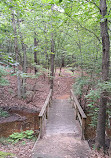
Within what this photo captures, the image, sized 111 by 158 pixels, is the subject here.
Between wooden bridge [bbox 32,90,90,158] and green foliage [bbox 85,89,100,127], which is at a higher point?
→ green foliage [bbox 85,89,100,127]

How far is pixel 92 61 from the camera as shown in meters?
6.89

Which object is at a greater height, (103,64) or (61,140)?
(103,64)

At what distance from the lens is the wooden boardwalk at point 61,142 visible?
3442mm

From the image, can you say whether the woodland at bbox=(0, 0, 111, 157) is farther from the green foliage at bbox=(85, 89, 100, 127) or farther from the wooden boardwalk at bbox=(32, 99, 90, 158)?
the wooden boardwalk at bbox=(32, 99, 90, 158)

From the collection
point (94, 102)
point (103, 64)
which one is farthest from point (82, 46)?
point (103, 64)

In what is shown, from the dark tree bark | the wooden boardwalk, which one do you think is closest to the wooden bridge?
the wooden boardwalk

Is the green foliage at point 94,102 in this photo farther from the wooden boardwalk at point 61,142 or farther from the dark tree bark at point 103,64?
the wooden boardwalk at point 61,142

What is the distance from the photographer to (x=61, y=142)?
4.07 meters

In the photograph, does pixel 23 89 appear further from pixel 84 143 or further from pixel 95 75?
pixel 84 143

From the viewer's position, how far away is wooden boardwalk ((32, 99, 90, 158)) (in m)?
3.44

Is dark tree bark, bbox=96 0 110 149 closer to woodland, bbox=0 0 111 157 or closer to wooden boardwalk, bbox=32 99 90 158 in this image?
woodland, bbox=0 0 111 157

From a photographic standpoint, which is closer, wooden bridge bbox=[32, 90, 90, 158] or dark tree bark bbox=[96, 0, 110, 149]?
wooden bridge bbox=[32, 90, 90, 158]

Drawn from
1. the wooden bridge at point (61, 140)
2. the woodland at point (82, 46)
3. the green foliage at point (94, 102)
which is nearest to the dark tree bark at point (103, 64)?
the woodland at point (82, 46)

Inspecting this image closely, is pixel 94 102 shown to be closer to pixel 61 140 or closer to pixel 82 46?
pixel 61 140
